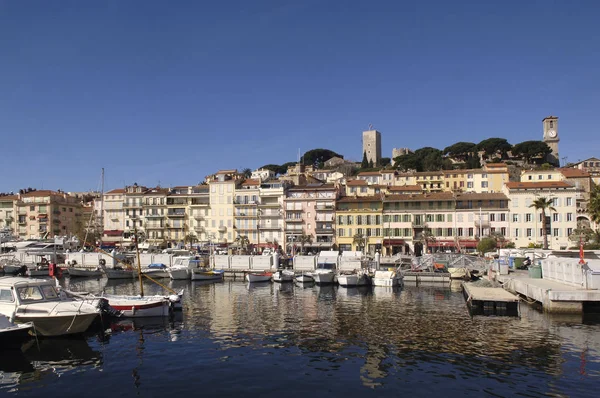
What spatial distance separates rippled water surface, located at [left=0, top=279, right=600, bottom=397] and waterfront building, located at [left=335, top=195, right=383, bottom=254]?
52611mm

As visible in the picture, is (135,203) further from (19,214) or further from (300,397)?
(300,397)

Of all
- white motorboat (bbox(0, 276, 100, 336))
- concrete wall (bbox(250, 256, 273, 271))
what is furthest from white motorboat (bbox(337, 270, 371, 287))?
white motorboat (bbox(0, 276, 100, 336))

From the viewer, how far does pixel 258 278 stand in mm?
62938

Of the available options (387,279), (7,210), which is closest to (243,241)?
(387,279)

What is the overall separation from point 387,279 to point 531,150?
114680mm

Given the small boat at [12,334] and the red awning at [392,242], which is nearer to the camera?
the small boat at [12,334]

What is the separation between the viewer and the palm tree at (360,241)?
9062 centimetres

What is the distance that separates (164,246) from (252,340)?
82.4 metres

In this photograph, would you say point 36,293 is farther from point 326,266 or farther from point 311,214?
point 311,214

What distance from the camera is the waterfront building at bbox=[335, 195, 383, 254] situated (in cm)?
9219

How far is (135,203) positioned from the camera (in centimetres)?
11381

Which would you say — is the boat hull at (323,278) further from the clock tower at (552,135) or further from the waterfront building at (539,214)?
the clock tower at (552,135)

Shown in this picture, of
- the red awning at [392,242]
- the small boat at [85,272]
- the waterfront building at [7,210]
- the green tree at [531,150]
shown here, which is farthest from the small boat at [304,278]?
the green tree at [531,150]

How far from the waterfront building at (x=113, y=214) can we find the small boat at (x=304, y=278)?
67155 mm
